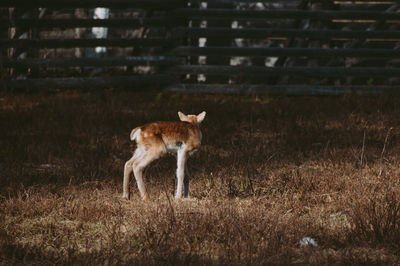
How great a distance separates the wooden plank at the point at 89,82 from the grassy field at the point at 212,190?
1.76 meters

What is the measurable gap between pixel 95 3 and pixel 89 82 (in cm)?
158

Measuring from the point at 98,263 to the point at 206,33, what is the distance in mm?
8687

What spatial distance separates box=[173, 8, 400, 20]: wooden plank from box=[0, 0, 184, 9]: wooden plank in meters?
0.25

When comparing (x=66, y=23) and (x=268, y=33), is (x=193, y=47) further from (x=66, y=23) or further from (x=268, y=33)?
(x=66, y=23)

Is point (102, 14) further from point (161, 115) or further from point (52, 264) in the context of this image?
point (52, 264)

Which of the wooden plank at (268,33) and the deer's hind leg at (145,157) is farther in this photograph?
the wooden plank at (268,33)

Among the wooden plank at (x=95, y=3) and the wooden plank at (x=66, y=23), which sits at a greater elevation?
the wooden plank at (x=95, y=3)

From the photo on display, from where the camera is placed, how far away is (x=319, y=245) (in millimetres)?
4051

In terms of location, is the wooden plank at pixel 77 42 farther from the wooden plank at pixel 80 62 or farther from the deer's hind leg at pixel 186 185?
the deer's hind leg at pixel 186 185

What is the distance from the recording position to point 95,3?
37.8 ft

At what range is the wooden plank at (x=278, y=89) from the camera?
11.6m

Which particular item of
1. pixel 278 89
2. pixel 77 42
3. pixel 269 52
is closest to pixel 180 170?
pixel 278 89

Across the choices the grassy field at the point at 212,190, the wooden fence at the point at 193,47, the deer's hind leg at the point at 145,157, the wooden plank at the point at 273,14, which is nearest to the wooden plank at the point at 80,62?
the wooden fence at the point at 193,47

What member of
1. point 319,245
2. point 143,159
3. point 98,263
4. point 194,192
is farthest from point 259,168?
point 98,263
